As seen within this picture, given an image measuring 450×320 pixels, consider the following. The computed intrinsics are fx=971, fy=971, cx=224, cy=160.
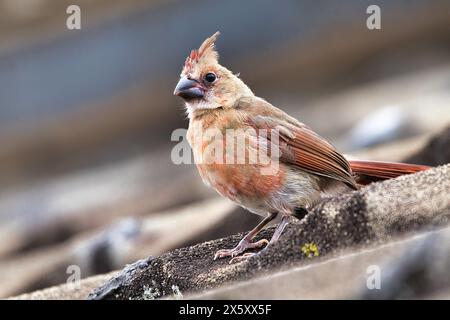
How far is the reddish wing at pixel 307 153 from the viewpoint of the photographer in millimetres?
4070

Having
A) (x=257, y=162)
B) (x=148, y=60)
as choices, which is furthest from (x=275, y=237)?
(x=148, y=60)

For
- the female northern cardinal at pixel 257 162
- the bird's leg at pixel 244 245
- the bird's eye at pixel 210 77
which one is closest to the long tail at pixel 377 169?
the female northern cardinal at pixel 257 162

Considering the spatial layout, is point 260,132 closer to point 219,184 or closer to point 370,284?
point 219,184

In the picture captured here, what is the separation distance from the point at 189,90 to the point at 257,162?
1.95 feet

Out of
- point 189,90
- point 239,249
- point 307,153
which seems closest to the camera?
point 239,249

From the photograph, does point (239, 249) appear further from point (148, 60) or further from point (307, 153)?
point (148, 60)

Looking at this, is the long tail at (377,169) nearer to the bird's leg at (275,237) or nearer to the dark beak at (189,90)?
the bird's leg at (275,237)

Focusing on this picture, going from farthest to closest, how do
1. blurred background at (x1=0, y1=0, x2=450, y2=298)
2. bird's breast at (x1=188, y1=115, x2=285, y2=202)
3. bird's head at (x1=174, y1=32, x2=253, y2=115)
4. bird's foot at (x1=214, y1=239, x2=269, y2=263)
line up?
blurred background at (x1=0, y1=0, x2=450, y2=298) → bird's head at (x1=174, y1=32, x2=253, y2=115) → bird's breast at (x1=188, y1=115, x2=285, y2=202) → bird's foot at (x1=214, y1=239, x2=269, y2=263)

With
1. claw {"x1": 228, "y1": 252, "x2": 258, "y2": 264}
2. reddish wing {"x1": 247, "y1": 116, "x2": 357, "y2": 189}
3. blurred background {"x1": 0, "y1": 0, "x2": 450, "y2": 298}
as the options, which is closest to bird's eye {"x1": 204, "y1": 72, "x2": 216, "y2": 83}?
reddish wing {"x1": 247, "y1": 116, "x2": 357, "y2": 189}

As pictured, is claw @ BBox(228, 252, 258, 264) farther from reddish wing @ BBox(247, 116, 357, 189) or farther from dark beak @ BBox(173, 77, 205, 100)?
dark beak @ BBox(173, 77, 205, 100)

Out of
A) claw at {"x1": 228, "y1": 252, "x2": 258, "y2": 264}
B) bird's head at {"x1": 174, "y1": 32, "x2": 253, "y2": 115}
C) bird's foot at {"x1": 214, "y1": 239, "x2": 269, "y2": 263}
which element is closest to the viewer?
claw at {"x1": 228, "y1": 252, "x2": 258, "y2": 264}

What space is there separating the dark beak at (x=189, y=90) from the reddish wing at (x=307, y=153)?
304mm

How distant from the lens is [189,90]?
4.32 metres

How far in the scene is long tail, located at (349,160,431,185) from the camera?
157 inches
